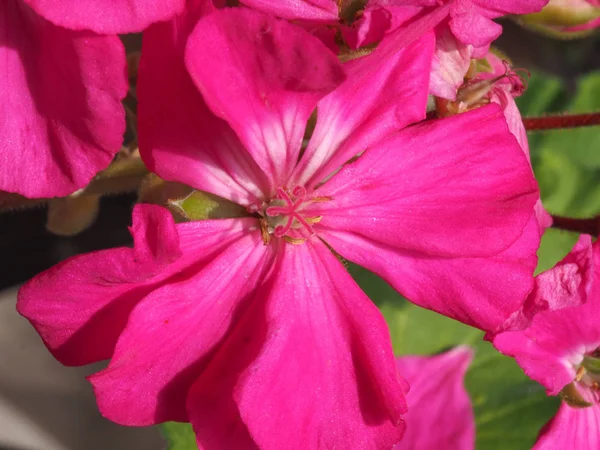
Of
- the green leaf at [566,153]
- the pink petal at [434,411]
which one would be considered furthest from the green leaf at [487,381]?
the green leaf at [566,153]

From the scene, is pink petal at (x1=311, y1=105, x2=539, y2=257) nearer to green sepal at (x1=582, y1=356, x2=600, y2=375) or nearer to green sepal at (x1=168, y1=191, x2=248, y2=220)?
green sepal at (x1=168, y1=191, x2=248, y2=220)

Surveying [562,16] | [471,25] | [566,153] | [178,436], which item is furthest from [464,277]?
[566,153]

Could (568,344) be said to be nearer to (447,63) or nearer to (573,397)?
(573,397)

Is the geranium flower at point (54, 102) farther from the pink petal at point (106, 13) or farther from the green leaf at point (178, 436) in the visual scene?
the green leaf at point (178, 436)

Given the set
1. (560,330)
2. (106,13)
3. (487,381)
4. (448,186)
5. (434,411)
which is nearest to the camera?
(106,13)

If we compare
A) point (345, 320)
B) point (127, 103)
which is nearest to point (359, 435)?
point (345, 320)
